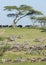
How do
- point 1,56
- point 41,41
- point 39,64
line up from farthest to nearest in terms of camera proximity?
point 41,41, point 1,56, point 39,64

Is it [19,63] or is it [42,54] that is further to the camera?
[42,54]

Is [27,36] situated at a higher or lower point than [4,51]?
lower

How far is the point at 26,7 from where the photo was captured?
160 feet

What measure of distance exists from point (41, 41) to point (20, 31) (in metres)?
9.21

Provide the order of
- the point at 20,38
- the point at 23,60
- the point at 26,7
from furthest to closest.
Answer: the point at 26,7 → the point at 20,38 → the point at 23,60

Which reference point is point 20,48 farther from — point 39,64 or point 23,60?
point 39,64

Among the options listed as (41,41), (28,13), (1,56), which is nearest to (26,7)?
(28,13)

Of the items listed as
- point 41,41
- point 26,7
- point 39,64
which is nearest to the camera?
point 39,64

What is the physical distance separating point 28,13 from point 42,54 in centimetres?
2975

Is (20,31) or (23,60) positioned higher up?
(23,60)

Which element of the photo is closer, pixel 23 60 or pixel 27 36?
pixel 23 60

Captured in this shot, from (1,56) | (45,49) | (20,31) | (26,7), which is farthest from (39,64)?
(26,7)

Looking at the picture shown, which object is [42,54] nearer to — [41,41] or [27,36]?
[41,41]

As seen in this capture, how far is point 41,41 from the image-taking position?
26406 millimetres
